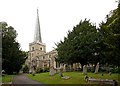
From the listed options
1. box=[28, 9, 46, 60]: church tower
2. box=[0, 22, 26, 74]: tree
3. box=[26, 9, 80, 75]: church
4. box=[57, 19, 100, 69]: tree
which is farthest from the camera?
box=[28, 9, 46, 60]: church tower

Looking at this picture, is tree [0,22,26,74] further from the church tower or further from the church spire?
the church tower

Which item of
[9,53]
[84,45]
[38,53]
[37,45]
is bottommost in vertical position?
[9,53]

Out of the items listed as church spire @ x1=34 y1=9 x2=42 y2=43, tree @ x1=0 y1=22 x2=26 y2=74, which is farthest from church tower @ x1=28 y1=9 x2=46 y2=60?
tree @ x1=0 y1=22 x2=26 y2=74

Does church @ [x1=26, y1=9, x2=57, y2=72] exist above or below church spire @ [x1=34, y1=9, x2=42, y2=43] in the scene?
below

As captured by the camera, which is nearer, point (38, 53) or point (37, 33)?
point (37, 33)

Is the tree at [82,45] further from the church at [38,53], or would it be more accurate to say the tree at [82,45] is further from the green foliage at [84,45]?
the church at [38,53]

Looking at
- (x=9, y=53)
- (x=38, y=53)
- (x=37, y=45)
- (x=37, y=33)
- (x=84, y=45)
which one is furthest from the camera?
(x=38, y=53)

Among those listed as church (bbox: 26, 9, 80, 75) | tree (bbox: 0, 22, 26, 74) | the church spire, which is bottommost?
tree (bbox: 0, 22, 26, 74)

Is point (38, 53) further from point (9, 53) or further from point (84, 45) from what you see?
point (84, 45)

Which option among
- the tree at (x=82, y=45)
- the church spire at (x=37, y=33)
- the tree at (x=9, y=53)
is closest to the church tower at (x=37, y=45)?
the church spire at (x=37, y=33)

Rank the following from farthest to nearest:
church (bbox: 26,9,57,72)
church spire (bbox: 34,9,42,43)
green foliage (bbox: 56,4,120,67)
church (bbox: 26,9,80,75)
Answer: church spire (bbox: 34,9,42,43), church (bbox: 26,9,57,72), church (bbox: 26,9,80,75), green foliage (bbox: 56,4,120,67)

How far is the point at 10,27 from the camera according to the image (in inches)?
2549

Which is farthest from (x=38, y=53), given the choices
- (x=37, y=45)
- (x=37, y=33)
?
(x=37, y=33)

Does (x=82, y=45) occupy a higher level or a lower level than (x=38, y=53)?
lower
